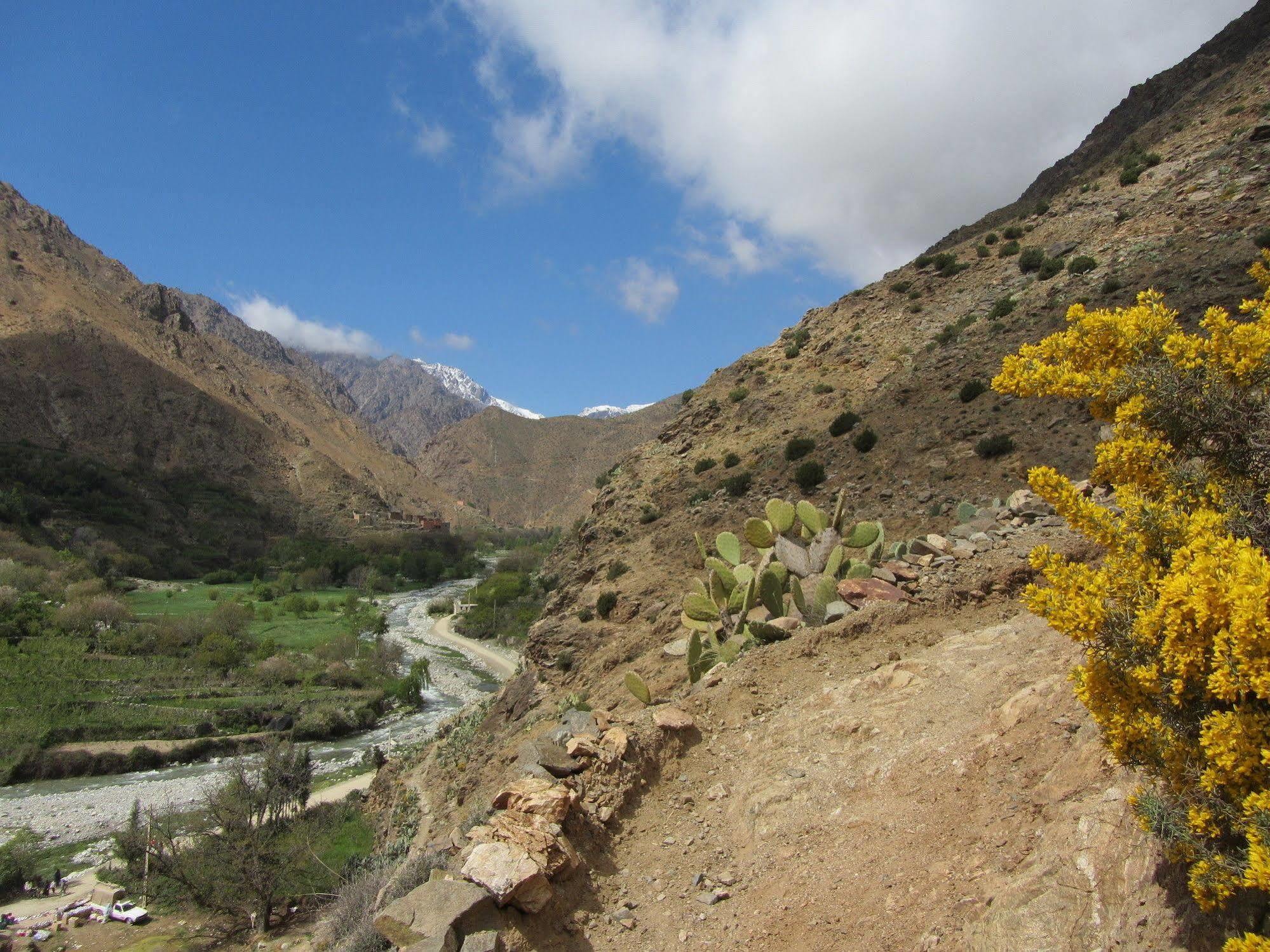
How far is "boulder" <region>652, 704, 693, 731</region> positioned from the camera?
7270mm

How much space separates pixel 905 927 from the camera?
14.4 feet

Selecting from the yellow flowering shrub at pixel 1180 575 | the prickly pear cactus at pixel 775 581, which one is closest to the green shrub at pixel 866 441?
the prickly pear cactus at pixel 775 581

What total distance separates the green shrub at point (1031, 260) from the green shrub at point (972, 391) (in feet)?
27.7

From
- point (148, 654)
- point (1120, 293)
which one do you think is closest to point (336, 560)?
point (148, 654)

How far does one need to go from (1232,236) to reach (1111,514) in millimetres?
23556

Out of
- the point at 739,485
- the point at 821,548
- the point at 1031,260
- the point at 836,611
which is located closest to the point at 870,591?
the point at 836,611

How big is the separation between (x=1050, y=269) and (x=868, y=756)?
25547 millimetres

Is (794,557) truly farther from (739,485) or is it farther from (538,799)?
(739,485)

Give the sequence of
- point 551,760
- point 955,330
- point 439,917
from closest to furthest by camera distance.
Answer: point 439,917 → point 551,760 → point 955,330

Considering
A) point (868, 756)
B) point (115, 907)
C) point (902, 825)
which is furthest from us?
point (115, 907)

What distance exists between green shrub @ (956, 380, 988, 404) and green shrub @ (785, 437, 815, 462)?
4.70 m

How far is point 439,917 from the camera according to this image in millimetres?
4465

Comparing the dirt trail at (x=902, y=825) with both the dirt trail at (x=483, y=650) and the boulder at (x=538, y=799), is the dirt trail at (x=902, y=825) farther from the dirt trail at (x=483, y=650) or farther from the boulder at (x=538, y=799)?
the dirt trail at (x=483, y=650)

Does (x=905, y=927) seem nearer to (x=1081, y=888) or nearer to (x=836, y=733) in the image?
(x=1081, y=888)
